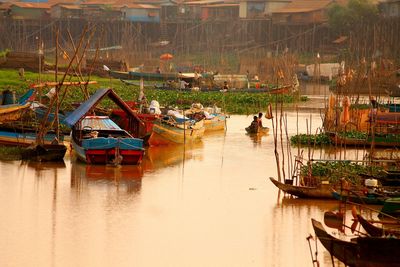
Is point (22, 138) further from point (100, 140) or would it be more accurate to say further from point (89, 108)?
point (100, 140)

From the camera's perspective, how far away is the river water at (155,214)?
1420cm

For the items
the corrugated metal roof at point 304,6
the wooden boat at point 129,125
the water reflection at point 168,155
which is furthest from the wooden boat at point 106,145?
the corrugated metal roof at point 304,6

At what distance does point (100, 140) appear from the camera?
20.4 metres

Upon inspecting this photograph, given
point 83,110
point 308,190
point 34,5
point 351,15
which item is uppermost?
point 34,5

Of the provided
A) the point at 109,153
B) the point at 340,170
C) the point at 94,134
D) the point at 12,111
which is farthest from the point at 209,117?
the point at 340,170

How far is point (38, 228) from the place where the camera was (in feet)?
51.0

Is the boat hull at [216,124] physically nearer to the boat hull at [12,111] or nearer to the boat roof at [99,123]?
the boat hull at [12,111]

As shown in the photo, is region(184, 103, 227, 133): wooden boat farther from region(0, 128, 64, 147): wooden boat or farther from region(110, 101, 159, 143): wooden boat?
region(0, 128, 64, 147): wooden boat

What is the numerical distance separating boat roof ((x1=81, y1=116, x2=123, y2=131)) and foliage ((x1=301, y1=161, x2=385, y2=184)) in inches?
183

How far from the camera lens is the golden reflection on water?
14195mm

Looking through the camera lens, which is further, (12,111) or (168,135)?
(12,111)

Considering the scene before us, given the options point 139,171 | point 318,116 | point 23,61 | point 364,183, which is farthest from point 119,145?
point 23,61

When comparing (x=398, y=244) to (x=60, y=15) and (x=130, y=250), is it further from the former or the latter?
(x=60, y=15)

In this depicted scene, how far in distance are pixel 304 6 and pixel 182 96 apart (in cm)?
2249
